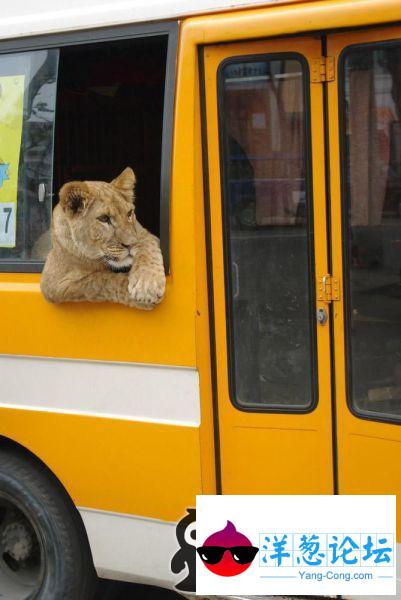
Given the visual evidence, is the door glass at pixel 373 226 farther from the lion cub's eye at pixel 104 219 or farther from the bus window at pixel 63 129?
the lion cub's eye at pixel 104 219

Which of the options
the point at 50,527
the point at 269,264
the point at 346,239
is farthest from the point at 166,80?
the point at 50,527

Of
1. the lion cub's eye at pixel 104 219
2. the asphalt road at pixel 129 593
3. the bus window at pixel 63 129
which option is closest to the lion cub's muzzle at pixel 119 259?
the lion cub's eye at pixel 104 219

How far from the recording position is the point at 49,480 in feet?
11.0

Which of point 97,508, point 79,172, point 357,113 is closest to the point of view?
point 357,113

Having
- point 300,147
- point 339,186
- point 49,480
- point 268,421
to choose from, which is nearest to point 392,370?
point 268,421

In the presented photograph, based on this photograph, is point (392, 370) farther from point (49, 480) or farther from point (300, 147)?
point (49, 480)

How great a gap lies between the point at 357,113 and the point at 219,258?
730 mm

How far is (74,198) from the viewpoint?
3.02 meters

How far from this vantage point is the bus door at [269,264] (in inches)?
110

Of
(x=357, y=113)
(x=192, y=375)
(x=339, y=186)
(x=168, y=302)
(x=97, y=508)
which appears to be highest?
(x=357, y=113)

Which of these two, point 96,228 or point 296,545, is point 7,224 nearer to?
point 96,228

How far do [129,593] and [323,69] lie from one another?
109 inches

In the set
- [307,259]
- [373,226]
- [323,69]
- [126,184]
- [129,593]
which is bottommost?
[129,593]

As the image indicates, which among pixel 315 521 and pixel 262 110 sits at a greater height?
pixel 262 110
